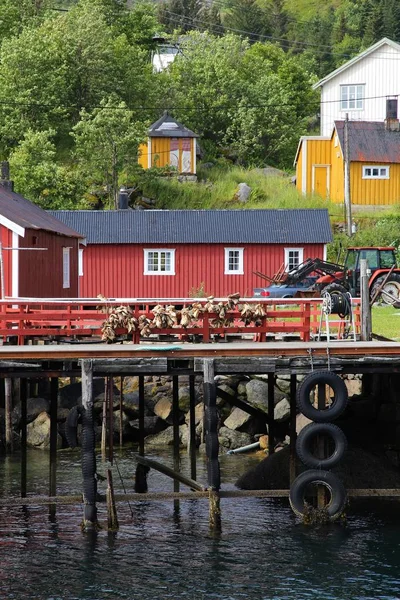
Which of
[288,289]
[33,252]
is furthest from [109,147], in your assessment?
[33,252]

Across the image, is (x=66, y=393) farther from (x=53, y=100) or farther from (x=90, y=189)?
(x=53, y=100)

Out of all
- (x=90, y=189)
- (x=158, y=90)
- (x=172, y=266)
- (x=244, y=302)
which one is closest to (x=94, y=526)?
(x=244, y=302)

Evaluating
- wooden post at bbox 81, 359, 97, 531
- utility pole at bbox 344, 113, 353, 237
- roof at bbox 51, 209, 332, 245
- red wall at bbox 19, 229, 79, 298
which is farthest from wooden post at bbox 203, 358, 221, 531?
utility pole at bbox 344, 113, 353, 237

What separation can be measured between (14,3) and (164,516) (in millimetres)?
64129

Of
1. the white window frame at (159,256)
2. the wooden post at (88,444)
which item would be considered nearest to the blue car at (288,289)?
the white window frame at (159,256)

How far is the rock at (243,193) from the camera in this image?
6500cm

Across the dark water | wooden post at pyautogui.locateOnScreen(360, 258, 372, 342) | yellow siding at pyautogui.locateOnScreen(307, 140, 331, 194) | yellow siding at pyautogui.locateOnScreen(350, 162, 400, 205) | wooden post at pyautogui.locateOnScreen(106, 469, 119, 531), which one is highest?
yellow siding at pyautogui.locateOnScreen(307, 140, 331, 194)

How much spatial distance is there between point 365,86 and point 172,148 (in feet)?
47.5

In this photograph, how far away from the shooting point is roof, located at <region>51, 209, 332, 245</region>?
47688mm

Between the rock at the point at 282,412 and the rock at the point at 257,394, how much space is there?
881mm

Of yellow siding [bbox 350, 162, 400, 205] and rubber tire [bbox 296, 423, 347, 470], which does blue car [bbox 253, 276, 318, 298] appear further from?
rubber tire [bbox 296, 423, 347, 470]

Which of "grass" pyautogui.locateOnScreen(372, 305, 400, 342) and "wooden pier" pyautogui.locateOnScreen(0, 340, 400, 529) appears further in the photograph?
"grass" pyautogui.locateOnScreen(372, 305, 400, 342)

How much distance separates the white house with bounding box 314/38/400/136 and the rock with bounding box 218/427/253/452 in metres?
42.2

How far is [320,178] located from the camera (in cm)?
6556
